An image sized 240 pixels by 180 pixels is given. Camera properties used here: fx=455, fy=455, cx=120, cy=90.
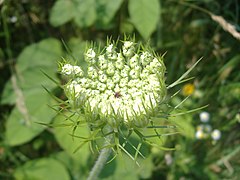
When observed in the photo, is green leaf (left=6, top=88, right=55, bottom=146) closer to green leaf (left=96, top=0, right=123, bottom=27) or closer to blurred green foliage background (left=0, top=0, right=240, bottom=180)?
blurred green foliage background (left=0, top=0, right=240, bottom=180)

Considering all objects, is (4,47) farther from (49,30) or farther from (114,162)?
(114,162)

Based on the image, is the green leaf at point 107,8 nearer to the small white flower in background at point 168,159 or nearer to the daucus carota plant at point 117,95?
the daucus carota plant at point 117,95

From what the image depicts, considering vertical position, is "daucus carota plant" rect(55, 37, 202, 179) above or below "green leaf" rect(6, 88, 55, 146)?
below

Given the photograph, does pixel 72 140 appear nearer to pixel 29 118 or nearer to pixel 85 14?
pixel 29 118

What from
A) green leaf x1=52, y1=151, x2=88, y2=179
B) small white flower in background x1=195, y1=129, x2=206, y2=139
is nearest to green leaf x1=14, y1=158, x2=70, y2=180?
green leaf x1=52, y1=151, x2=88, y2=179

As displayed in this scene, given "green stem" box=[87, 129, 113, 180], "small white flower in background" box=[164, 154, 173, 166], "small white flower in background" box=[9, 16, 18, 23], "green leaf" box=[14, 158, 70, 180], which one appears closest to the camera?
"green stem" box=[87, 129, 113, 180]

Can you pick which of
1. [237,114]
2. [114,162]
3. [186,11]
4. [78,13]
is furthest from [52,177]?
[186,11]

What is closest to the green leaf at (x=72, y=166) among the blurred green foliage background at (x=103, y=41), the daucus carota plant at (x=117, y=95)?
the blurred green foliage background at (x=103, y=41)

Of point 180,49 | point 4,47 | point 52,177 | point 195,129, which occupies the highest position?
point 4,47
